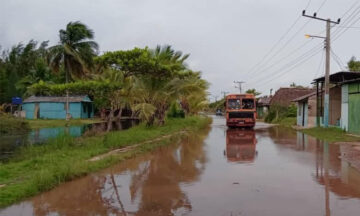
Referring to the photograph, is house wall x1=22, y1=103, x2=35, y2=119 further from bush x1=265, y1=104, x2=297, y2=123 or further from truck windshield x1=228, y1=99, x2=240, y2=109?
bush x1=265, y1=104, x2=297, y2=123

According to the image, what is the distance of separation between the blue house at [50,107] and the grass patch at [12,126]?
567 inches

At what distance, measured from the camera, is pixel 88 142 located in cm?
1447

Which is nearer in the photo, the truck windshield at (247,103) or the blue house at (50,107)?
the truck windshield at (247,103)

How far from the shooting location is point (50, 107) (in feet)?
141

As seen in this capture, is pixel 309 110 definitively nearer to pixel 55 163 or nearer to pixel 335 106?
pixel 335 106

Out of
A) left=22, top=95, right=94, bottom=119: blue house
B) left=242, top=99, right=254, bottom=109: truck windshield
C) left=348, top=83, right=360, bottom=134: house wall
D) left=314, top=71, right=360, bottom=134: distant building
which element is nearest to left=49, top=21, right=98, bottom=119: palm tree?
left=22, top=95, right=94, bottom=119: blue house

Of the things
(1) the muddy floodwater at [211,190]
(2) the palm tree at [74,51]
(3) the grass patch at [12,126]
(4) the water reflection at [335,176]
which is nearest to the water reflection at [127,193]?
(1) the muddy floodwater at [211,190]

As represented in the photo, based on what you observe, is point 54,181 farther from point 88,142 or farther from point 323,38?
point 323,38

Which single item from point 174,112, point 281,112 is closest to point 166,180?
point 174,112

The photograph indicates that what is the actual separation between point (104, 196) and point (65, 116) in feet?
123

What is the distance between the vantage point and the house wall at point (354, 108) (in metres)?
20.9

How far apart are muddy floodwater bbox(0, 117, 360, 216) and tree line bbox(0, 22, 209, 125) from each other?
4.92 m

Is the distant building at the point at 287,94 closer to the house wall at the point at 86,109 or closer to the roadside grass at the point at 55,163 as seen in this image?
the house wall at the point at 86,109

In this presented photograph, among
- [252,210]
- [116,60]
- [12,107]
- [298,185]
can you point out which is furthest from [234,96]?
[12,107]
